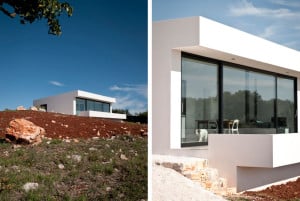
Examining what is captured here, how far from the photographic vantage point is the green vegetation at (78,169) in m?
4.60

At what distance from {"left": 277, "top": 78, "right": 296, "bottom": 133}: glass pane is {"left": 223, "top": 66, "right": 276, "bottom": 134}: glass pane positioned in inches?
18.5

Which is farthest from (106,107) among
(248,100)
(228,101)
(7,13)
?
(248,100)

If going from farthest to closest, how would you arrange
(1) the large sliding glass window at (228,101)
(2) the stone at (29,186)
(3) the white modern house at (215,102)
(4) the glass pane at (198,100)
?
(1) the large sliding glass window at (228,101), (4) the glass pane at (198,100), (3) the white modern house at (215,102), (2) the stone at (29,186)

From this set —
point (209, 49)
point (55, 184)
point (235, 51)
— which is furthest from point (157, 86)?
point (55, 184)

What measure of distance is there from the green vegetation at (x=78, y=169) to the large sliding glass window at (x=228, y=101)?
4.83 metres

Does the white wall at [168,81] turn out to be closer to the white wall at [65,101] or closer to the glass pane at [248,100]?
the glass pane at [248,100]

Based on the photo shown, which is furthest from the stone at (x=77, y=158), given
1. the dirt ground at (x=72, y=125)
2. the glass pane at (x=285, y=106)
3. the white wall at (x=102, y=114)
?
the glass pane at (x=285, y=106)

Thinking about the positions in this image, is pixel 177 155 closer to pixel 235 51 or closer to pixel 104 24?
pixel 235 51

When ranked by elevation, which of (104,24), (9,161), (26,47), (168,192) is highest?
(104,24)

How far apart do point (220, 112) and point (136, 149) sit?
6.29 m

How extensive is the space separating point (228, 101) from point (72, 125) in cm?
752

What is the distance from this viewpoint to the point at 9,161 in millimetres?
4570

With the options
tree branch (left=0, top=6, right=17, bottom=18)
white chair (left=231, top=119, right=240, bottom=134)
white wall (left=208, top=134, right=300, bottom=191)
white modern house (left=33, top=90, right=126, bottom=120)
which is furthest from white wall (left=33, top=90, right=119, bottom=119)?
white chair (left=231, top=119, right=240, bottom=134)

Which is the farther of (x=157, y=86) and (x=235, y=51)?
(x=235, y=51)
